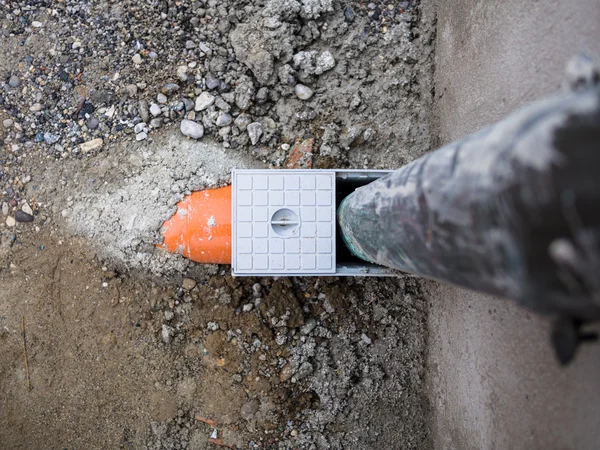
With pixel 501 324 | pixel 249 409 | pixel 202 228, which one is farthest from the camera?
pixel 249 409

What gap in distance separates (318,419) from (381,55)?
1910 millimetres

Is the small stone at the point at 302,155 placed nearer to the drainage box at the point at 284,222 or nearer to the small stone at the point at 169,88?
the drainage box at the point at 284,222

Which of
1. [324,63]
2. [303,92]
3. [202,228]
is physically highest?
[324,63]

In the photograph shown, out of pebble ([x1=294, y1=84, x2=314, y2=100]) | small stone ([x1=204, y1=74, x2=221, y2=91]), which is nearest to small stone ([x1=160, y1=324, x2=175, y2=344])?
small stone ([x1=204, y1=74, x2=221, y2=91])

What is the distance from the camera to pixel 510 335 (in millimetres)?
1836

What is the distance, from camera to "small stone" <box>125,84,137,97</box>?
2646 millimetres

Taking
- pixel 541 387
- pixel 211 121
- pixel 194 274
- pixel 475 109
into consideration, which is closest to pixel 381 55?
pixel 475 109

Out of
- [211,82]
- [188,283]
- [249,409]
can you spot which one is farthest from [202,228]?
[249,409]

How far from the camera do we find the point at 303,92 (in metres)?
2.61

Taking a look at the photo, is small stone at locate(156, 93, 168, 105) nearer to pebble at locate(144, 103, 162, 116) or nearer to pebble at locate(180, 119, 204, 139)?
pebble at locate(144, 103, 162, 116)

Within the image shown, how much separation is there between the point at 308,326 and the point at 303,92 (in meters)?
1.22

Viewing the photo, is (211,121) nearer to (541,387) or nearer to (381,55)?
(381,55)

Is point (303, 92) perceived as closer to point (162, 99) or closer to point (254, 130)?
point (254, 130)

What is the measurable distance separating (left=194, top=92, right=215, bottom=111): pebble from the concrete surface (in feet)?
3.84
